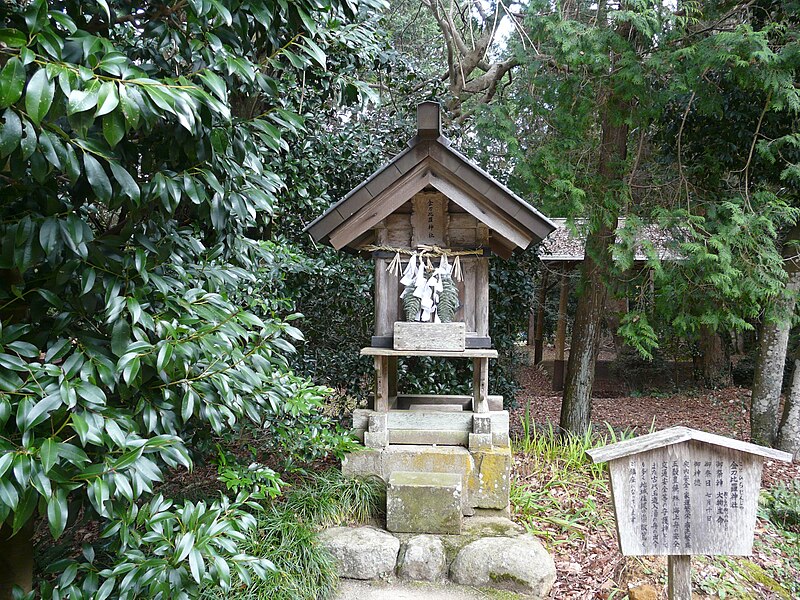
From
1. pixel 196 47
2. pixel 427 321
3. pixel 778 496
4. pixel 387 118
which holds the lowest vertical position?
pixel 778 496

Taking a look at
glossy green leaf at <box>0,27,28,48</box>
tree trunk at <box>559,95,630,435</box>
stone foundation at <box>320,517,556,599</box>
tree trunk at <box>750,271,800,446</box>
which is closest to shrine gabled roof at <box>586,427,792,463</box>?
stone foundation at <box>320,517,556,599</box>

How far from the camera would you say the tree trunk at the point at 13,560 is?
8.70 ft

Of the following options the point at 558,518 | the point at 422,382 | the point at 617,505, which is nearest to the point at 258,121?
the point at 617,505

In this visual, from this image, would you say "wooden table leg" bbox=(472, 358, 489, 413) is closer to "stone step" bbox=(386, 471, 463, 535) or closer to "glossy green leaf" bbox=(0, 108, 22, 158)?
"stone step" bbox=(386, 471, 463, 535)

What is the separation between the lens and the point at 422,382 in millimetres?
7172

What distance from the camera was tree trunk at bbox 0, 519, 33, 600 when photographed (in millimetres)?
2652

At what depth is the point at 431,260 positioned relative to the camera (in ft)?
15.5

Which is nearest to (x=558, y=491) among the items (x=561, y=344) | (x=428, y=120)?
(x=428, y=120)

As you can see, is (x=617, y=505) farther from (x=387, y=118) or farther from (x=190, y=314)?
(x=387, y=118)

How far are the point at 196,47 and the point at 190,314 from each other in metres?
1.16

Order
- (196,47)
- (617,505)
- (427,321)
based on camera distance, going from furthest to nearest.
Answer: (427,321), (617,505), (196,47)

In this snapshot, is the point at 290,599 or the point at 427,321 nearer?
the point at 290,599

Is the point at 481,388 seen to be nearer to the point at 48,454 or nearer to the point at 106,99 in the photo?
the point at 48,454

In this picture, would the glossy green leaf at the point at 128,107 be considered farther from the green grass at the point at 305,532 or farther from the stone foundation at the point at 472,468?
the stone foundation at the point at 472,468
